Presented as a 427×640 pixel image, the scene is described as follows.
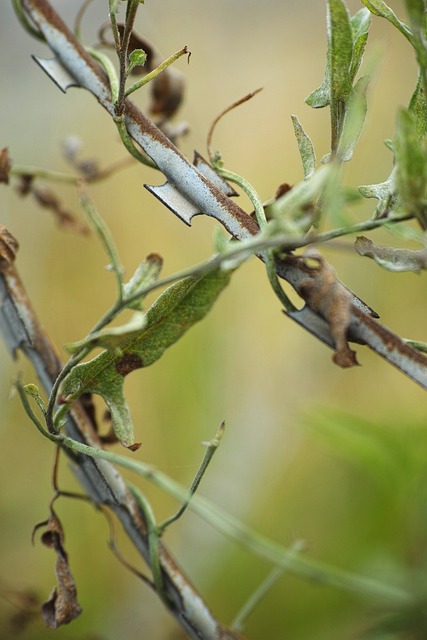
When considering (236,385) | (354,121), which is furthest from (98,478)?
(236,385)

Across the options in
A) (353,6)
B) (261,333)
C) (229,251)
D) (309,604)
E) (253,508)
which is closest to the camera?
(229,251)

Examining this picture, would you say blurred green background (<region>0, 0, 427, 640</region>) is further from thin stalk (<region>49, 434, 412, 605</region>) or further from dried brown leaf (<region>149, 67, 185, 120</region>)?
dried brown leaf (<region>149, 67, 185, 120</region>)

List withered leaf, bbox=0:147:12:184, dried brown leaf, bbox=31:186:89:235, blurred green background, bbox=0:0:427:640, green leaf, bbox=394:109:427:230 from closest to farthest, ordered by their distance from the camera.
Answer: green leaf, bbox=394:109:427:230 → withered leaf, bbox=0:147:12:184 → dried brown leaf, bbox=31:186:89:235 → blurred green background, bbox=0:0:427:640

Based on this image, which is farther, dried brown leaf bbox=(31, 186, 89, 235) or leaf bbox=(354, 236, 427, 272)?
dried brown leaf bbox=(31, 186, 89, 235)

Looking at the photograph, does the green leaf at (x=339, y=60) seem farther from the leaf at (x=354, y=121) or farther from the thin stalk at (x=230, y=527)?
the thin stalk at (x=230, y=527)

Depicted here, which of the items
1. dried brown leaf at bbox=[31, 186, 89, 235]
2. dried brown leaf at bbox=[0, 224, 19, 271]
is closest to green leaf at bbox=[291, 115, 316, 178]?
dried brown leaf at bbox=[0, 224, 19, 271]

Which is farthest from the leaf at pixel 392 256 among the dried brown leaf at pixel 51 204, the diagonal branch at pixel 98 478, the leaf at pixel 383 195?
the dried brown leaf at pixel 51 204

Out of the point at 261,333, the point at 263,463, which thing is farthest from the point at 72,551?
the point at 261,333

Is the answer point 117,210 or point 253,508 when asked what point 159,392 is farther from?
point 117,210
